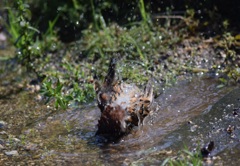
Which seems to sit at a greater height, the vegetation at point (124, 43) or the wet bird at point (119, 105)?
the vegetation at point (124, 43)

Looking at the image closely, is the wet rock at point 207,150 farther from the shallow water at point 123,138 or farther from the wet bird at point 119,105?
the wet bird at point 119,105

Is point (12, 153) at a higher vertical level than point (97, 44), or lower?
lower

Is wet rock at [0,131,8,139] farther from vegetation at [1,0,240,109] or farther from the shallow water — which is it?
vegetation at [1,0,240,109]

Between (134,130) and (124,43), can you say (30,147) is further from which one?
(124,43)

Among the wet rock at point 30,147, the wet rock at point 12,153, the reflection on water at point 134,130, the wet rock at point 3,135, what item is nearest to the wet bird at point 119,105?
the reflection on water at point 134,130

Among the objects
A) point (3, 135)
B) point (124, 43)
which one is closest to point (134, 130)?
point (3, 135)

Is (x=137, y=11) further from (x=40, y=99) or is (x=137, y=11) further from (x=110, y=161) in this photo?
(x=110, y=161)
